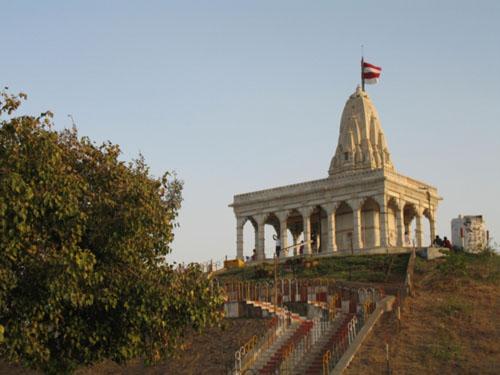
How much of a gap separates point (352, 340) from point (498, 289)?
1063 centimetres

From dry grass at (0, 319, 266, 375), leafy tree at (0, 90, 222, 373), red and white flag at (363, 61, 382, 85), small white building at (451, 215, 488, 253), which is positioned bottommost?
dry grass at (0, 319, 266, 375)

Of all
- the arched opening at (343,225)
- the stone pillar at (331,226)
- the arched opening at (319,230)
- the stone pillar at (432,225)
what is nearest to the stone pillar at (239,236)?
the arched opening at (319,230)

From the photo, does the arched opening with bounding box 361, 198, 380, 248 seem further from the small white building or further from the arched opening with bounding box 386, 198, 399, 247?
the small white building

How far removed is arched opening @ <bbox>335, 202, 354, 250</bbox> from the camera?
6431 centimetres

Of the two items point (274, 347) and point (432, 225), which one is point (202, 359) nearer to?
point (274, 347)

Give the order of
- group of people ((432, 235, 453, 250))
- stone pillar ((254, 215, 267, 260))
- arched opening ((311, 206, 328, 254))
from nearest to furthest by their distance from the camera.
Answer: group of people ((432, 235, 453, 250))
arched opening ((311, 206, 328, 254))
stone pillar ((254, 215, 267, 260))

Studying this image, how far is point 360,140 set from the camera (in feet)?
229

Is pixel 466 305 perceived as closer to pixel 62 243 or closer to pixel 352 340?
pixel 352 340

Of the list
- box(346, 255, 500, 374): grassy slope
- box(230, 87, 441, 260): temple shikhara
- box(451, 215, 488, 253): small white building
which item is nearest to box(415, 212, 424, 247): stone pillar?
box(230, 87, 441, 260): temple shikhara

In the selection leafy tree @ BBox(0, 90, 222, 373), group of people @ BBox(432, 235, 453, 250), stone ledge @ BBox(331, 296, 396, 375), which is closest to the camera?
leafy tree @ BBox(0, 90, 222, 373)

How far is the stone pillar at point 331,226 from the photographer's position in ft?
205

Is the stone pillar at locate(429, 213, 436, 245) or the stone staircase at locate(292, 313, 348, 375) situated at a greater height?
the stone pillar at locate(429, 213, 436, 245)

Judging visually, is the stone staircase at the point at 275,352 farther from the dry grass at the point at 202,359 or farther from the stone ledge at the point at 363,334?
the stone ledge at the point at 363,334

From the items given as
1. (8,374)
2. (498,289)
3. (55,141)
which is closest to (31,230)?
(55,141)
